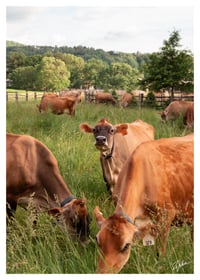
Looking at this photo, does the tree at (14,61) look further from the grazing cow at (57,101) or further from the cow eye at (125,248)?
the cow eye at (125,248)

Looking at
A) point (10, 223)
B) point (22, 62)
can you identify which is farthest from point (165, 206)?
point (22, 62)

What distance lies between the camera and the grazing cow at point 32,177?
4.25m

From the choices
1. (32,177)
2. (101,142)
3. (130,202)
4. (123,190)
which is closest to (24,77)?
(32,177)

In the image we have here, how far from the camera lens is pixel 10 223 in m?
3.93

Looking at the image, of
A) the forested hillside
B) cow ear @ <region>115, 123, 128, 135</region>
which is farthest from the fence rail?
the forested hillside

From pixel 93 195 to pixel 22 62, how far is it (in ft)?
4.87

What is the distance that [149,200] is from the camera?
359 cm

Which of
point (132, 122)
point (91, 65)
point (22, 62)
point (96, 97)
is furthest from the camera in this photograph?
point (132, 122)

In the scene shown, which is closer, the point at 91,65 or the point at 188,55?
the point at 188,55

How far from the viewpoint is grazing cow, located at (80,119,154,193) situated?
500 centimetres

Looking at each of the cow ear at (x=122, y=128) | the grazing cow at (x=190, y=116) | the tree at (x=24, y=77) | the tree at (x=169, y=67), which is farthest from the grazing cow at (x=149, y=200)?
the tree at (x=24, y=77)

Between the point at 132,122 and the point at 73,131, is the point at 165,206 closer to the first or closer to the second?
the point at 73,131

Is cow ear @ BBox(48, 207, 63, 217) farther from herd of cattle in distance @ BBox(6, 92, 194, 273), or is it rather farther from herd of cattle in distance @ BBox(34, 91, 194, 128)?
herd of cattle in distance @ BBox(34, 91, 194, 128)
